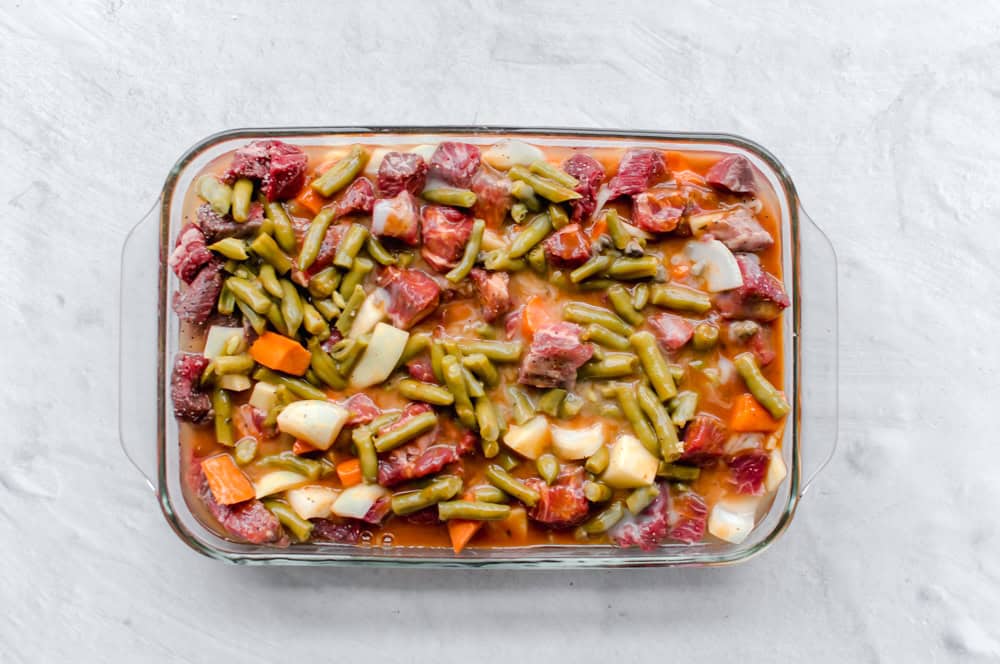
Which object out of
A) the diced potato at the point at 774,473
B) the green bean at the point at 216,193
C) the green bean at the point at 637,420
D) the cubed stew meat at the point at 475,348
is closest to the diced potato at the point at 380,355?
the cubed stew meat at the point at 475,348

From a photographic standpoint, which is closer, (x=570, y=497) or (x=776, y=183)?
(x=570, y=497)

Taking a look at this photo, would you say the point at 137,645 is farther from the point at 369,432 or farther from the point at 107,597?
the point at 369,432

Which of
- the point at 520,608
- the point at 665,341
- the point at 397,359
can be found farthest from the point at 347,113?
the point at 520,608

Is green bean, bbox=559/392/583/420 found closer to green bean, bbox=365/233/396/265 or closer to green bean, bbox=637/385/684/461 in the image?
green bean, bbox=637/385/684/461

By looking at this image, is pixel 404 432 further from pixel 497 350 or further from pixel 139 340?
pixel 139 340

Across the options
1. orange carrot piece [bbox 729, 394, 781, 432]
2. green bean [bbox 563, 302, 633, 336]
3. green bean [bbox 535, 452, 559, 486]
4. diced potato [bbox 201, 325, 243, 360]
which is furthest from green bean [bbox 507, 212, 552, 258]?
diced potato [bbox 201, 325, 243, 360]

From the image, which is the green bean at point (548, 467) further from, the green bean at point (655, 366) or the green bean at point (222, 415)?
the green bean at point (222, 415)
